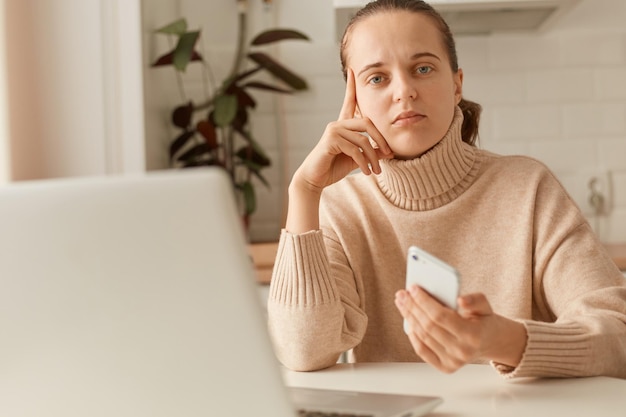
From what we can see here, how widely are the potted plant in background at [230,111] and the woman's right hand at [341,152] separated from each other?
1.29 m

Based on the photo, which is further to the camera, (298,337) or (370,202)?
(370,202)

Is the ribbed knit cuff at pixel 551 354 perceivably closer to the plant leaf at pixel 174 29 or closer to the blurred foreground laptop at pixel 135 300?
the blurred foreground laptop at pixel 135 300

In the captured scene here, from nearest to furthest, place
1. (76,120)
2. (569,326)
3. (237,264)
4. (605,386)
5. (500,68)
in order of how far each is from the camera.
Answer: (237,264)
(605,386)
(569,326)
(76,120)
(500,68)

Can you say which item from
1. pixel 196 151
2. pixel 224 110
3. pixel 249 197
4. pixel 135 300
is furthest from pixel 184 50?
pixel 135 300

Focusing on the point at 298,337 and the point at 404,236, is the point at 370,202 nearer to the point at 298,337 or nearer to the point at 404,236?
the point at 404,236

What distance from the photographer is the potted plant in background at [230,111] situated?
2750mm

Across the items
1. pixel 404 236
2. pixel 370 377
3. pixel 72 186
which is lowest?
pixel 370 377

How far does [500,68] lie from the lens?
2986 mm

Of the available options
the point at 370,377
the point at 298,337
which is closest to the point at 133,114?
the point at 298,337

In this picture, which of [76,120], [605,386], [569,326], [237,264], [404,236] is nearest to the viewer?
[237,264]

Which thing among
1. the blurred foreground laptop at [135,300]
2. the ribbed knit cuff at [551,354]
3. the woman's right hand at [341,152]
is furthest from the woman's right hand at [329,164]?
the blurred foreground laptop at [135,300]

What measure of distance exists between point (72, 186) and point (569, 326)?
2.68ft

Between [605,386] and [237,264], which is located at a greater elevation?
[237,264]

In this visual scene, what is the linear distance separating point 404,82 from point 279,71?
1.54 meters
